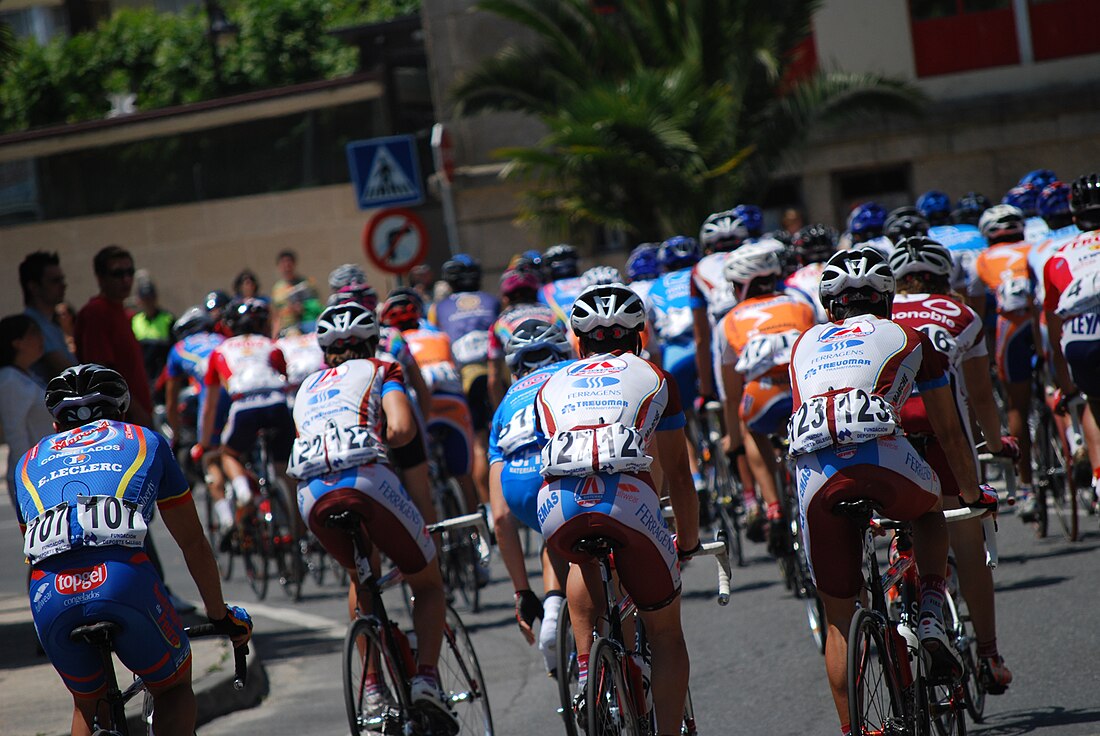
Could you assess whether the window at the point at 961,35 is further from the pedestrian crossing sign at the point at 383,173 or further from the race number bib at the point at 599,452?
the race number bib at the point at 599,452

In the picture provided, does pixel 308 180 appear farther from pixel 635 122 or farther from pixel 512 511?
pixel 512 511

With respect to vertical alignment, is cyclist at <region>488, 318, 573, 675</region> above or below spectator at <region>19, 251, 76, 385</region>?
below

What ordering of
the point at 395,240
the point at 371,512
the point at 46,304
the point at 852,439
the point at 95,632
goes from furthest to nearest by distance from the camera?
the point at 395,240 → the point at 46,304 → the point at 371,512 → the point at 852,439 → the point at 95,632

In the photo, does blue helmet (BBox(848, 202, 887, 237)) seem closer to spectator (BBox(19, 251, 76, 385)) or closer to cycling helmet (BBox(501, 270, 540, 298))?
cycling helmet (BBox(501, 270, 540, 298))

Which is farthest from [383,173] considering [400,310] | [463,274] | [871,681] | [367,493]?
[871,681]

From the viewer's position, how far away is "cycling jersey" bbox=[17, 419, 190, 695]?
526cm

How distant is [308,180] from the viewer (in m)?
30.0

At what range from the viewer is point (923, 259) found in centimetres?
733

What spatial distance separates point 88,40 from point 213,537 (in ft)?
142

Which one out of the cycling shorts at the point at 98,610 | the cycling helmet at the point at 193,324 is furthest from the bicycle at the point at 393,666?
the cycling helmet at the point at 193,324

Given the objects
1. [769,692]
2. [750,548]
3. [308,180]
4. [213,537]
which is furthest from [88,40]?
[769,692]

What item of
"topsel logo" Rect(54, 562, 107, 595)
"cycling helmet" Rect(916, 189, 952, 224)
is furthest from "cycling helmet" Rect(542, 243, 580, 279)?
"topsel logo" Rect(54, 562, 107, 595)

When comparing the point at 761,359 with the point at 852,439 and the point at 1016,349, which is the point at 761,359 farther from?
the point at 852,439

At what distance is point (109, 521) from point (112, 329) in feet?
15.9
